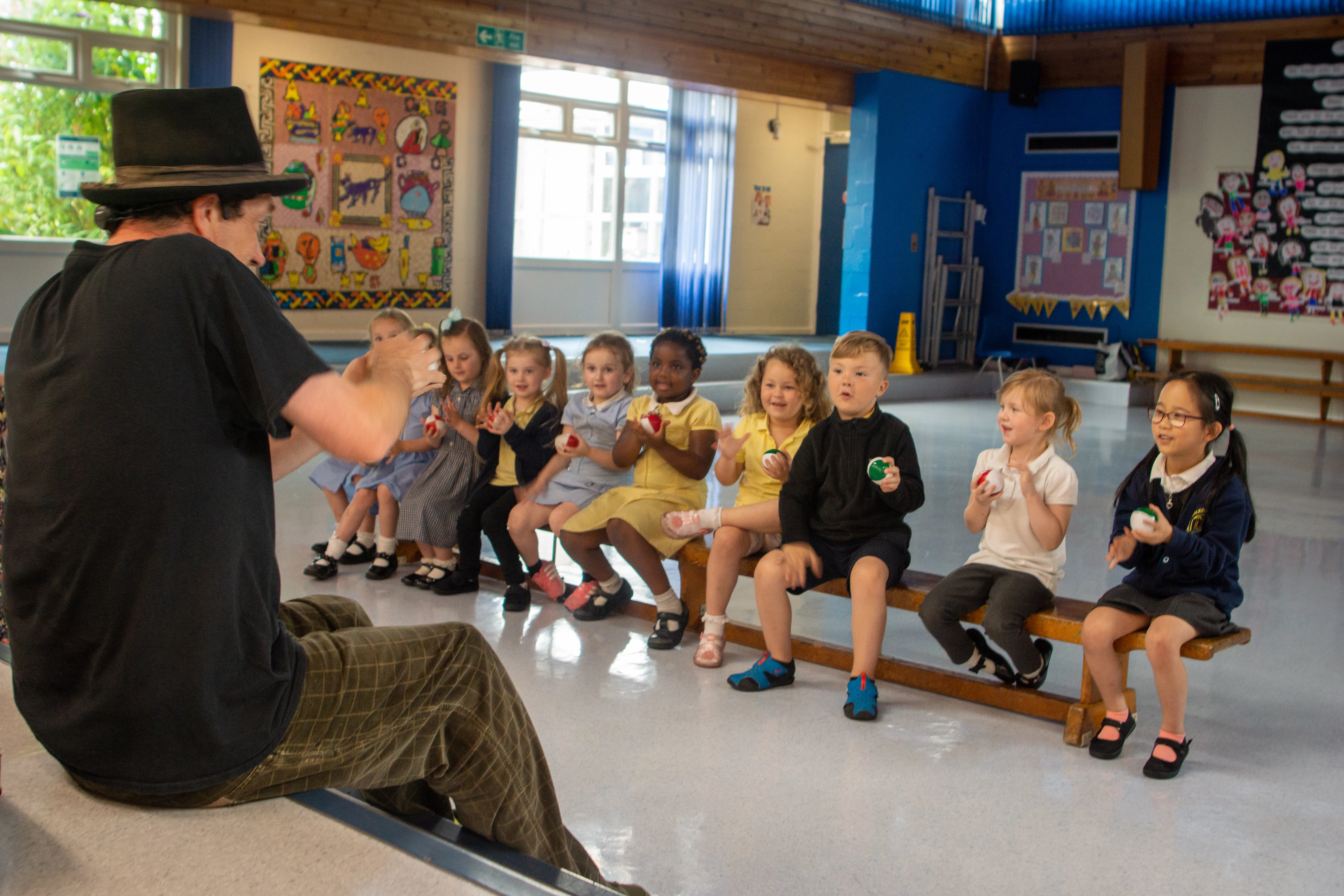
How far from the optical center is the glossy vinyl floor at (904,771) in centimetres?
225

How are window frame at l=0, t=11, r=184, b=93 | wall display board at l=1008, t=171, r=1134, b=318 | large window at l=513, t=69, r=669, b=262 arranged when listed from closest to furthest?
window frame at l=0, t=11, r=184, b=93 → wall display board at l=1008, t=171, r=1134, b=318 → large window at l=513, t=69, r=669, b=262

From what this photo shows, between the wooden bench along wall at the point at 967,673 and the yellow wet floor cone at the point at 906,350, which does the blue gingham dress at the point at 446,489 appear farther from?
the yellow wet floor cone at the point at 906,350

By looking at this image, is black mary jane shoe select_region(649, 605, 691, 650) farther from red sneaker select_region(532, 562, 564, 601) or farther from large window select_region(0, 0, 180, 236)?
large window select_region(0, 0, 180, 236)

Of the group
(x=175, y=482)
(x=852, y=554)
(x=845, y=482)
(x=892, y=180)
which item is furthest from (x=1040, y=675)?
(x=892, y=180)

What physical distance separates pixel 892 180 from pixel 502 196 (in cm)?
378

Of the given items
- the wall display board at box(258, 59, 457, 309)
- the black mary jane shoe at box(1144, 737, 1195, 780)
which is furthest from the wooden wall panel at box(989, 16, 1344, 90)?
the black mary jane shoe at box(1144, 737, 1195, 780)

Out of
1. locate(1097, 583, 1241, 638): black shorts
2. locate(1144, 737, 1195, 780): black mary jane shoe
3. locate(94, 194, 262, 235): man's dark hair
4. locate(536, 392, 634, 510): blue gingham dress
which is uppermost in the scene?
locate(94, 194, 262, 235): man's dark hair

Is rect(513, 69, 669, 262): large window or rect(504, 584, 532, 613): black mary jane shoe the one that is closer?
rect(504, 584, 532, 613): black mary jane shoe

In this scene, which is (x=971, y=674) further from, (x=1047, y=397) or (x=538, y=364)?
(x=538, y=364)

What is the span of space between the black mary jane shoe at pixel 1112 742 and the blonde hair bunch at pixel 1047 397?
691 millimetres

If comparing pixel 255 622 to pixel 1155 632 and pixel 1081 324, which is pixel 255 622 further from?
pixel 1081 324

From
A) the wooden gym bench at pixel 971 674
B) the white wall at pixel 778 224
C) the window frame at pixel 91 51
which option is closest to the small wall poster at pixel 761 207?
the white wall at pixel 778 224

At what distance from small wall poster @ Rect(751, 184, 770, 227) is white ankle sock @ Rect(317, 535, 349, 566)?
9.82 metres

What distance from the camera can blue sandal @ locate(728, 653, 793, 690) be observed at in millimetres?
3188
